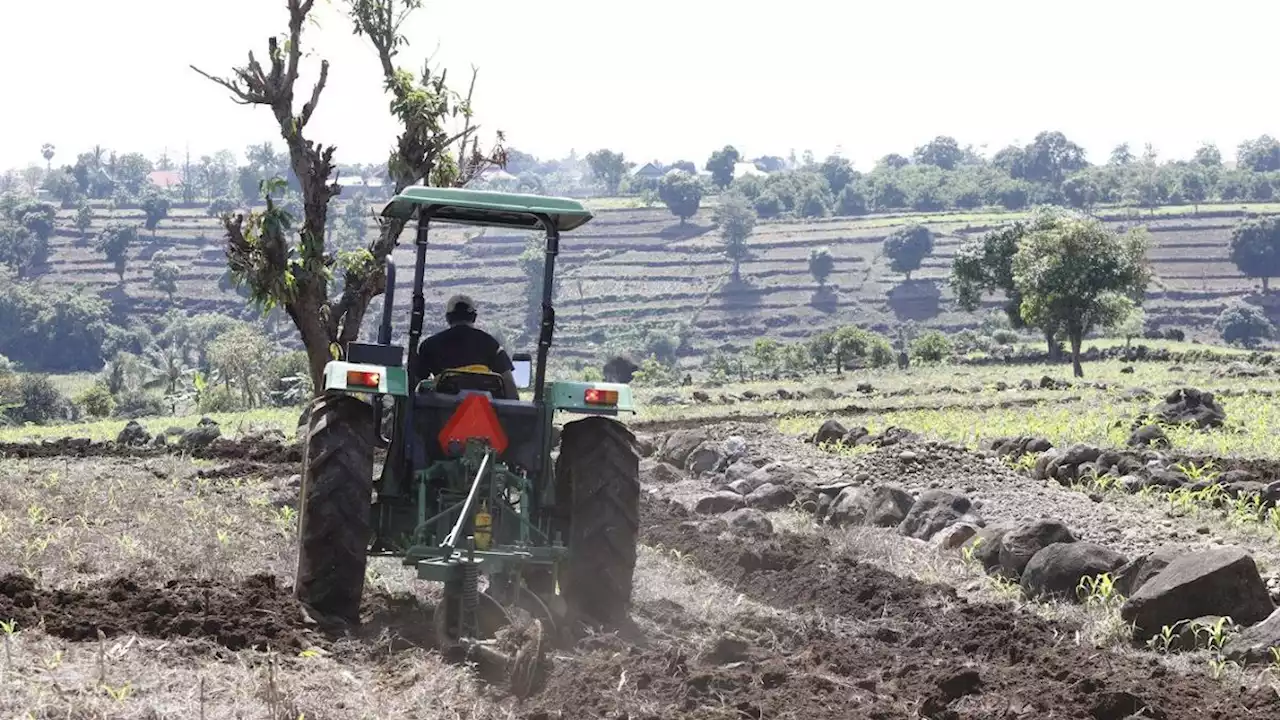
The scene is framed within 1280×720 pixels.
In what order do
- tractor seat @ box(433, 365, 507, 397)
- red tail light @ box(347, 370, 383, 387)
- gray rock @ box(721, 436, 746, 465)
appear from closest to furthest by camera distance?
red tail light @ box(347, 370, 383, 387) → tractor seat @ box(433, 365, 507, 397) → gray rock @ box(721, 436, 746, 465)

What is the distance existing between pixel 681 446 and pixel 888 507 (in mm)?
7096

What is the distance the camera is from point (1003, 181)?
6009 inches

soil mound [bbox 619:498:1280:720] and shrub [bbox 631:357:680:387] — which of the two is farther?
shrub [bbox 631:357:680:387]

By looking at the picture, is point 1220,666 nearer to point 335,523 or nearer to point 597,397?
point 597,397

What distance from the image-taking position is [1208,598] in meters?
8.86

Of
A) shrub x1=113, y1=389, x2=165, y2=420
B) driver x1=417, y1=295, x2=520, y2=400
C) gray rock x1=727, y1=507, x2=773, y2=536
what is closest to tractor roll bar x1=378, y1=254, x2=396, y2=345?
driver x1=417, y1=295, x2=520, y2=400

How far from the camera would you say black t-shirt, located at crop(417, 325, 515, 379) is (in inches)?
384

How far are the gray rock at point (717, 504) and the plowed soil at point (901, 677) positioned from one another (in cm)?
514

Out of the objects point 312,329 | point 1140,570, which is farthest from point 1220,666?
point 312,329

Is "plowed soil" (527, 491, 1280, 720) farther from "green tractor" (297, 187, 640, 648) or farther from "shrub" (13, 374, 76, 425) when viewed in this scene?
"shrub" (13, 374, 76, 425)

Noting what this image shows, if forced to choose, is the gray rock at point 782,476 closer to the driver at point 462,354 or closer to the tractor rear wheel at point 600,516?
the tractor rear wheel at point 600,516

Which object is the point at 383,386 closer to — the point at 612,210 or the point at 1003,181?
the point at 612,210

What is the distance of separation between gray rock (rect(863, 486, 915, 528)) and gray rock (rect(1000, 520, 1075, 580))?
8.22 feet

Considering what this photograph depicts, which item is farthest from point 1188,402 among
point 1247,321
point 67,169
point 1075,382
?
point 67,169
